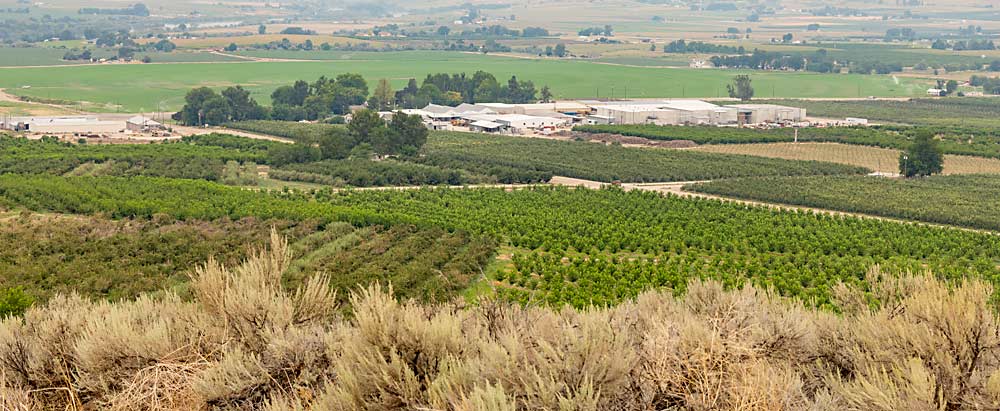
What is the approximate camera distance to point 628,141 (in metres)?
89.2

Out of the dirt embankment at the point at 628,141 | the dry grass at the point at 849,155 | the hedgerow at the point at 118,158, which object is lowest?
the dry grass at the point at 849,155

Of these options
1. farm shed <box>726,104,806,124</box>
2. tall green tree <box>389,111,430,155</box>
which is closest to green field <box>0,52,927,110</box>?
farm shed <box>726,104,806,124</box>

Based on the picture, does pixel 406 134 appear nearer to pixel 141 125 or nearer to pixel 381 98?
pixel 141 125

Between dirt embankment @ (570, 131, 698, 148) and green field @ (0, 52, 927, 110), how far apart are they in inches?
1624

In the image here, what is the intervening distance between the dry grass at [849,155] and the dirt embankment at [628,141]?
6.02ft

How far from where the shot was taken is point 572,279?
37.9 metres

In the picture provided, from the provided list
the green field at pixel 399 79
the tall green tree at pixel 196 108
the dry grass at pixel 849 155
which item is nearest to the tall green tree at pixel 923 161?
the dry grass at pixel 849 155

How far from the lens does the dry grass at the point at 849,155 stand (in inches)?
2965

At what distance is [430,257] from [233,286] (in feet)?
70.5

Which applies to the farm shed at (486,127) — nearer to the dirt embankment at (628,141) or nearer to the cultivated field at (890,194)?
the dirt embankment at (628,141)

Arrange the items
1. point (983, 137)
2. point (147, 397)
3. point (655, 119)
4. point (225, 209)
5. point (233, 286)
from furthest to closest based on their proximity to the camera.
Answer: point (655, 119)
point (983, 137)
point (225, 209)
point (233, 286)
point (147, 397)

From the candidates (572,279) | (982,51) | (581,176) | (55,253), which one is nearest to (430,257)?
(572,279)

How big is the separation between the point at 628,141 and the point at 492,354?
247 feet

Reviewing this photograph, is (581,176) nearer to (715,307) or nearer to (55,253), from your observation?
(55,253)
